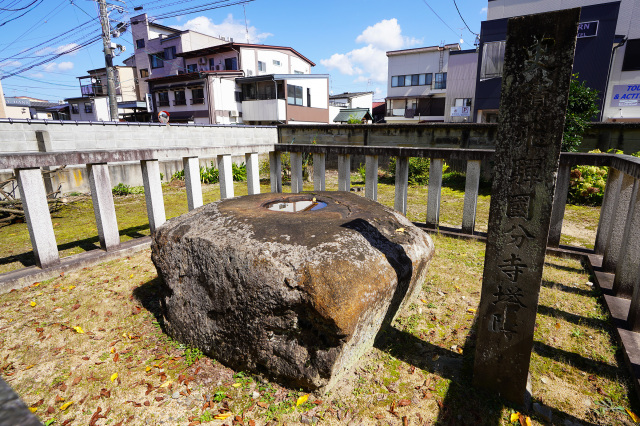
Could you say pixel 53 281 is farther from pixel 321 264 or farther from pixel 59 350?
pixel 321 264

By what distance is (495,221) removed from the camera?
8.71 feet

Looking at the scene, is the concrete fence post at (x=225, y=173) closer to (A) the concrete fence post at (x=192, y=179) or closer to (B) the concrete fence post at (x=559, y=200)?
(A) the concrete fence post at (x=192, y=179)

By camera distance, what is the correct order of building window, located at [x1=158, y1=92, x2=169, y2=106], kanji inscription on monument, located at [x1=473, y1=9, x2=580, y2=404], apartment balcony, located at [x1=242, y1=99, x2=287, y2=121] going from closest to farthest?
1. kanji inscription on monument, located at [x1=473, y1=9, x2=580, y2=404]
2. apartment balcony, located at [x1=242, y1=99, x2=287, y2=121]
3. building window, located at [x1=158, y1=92, x2=169, y2=106]

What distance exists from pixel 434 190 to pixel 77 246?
23.0 feet

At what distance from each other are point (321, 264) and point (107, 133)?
1270 cm

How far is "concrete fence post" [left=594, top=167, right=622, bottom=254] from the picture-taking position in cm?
489

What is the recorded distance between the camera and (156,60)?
31906 mm

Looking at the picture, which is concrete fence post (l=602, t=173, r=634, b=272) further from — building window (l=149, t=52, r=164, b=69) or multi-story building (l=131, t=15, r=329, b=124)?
building window (l=149, t=52, r=164, b=69)

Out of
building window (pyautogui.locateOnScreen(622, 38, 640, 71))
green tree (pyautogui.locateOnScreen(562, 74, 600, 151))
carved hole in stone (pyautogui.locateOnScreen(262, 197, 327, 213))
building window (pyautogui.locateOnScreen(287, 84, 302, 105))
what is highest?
building window (pyautogui.locateOnScreen(622, 38, 640, 71))

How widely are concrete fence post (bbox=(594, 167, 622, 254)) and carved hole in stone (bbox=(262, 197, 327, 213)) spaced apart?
13.9 ft

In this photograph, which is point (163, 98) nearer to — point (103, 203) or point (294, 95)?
point (294, 95)

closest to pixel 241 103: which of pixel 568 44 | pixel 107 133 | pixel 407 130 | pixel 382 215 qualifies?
pixel 107 133

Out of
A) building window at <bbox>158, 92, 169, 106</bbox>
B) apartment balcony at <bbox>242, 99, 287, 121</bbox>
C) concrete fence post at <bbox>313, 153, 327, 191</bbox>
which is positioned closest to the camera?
concrete fence post at <bbox>313, 153, 327, 191</bbox>

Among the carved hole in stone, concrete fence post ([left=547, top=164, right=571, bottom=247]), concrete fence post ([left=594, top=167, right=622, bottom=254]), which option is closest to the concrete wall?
the carved hole in stone
